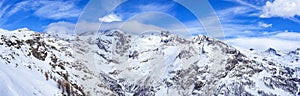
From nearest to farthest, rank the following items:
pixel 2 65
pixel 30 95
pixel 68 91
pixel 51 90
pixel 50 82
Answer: pixel 30 95 → pixel 2 65 → pixel 51 90 → pixel 50 82 → pixel 68 91

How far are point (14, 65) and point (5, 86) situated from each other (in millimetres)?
8501

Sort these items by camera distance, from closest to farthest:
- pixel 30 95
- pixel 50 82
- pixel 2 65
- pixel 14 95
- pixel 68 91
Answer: pixel 14 95 < pixel 30 95 < pixel 2 65 < pixel 50 82 < pixel 68 91

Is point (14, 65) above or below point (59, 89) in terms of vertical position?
above

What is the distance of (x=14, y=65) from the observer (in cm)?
3030

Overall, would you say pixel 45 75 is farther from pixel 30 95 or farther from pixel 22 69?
pixel 30 95

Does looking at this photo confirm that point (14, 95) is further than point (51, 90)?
No

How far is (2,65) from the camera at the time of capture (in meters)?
26.8

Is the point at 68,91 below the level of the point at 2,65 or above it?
below

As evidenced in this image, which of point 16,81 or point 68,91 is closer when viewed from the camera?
point 16,81

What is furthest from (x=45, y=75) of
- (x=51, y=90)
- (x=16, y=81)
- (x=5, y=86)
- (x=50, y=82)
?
(x=5, y=86)

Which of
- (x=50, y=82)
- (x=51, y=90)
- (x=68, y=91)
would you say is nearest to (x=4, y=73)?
(x=51, y=90)

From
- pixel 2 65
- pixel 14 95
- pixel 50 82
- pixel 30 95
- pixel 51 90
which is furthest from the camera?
pixel 50 82

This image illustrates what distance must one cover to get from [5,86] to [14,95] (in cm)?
74

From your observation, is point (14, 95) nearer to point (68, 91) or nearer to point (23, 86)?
point (23, 86)
